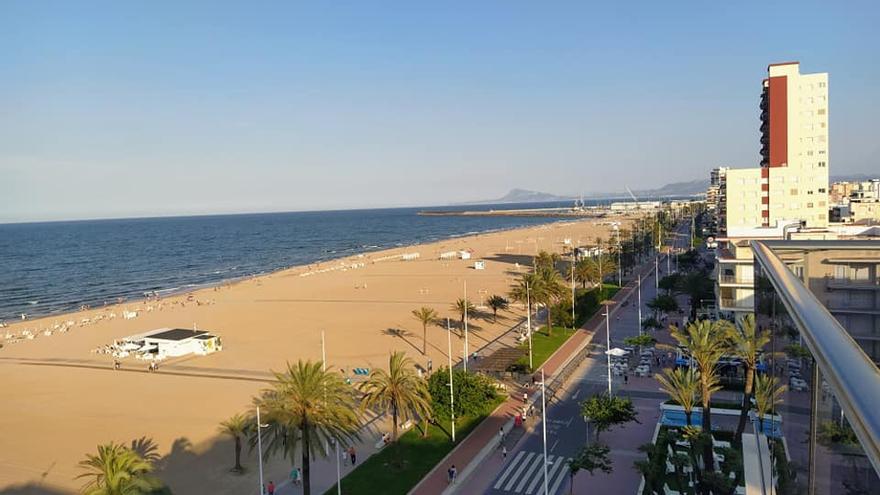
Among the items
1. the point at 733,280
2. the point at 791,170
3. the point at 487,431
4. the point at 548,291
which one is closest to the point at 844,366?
the point at 487,431

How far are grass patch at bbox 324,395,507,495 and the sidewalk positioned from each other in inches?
13.0

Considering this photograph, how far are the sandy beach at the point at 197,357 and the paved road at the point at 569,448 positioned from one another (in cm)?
985

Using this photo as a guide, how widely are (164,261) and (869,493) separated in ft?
433

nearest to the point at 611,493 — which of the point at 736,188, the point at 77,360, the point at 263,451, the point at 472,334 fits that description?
the point at 263,451

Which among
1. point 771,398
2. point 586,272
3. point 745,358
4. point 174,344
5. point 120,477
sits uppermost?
point 771,398

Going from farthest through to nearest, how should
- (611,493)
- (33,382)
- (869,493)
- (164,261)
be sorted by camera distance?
1. (164,261)
2. (33,382)
3. (611,493)
4. (869,493)

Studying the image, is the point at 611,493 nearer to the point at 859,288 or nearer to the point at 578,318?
the point at 859,288

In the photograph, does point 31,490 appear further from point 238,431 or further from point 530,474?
point 530,474

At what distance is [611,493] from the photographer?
21.6m

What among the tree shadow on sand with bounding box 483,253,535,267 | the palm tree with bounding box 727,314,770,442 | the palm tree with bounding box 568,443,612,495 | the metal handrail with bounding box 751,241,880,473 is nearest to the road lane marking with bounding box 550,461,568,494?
the palm tree with bounding box 568,443,612,495

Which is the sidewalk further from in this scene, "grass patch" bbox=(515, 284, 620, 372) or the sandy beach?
the sandy beach

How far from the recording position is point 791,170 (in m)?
64.9

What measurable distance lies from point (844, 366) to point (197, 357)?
45648 mm

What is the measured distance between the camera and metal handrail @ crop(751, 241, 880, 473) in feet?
6.54
